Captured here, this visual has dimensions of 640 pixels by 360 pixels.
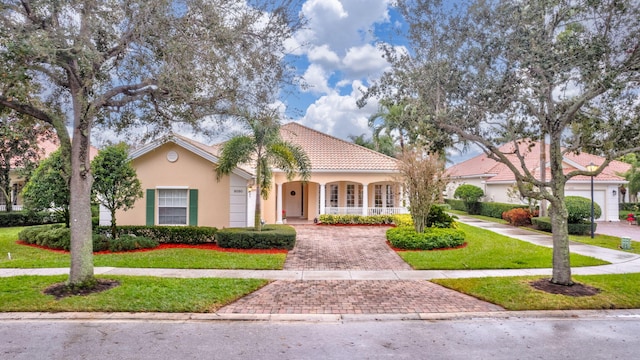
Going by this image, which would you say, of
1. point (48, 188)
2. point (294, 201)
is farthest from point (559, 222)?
point (294, 201)

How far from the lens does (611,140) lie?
8.71 metres

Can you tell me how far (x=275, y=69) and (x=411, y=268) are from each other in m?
6.79

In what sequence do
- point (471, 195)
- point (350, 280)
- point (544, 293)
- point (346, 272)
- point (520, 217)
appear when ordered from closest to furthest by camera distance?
point (544, 293) → point (350, 280) → point (346, 272) → point (520, 217) → point (471, 195)

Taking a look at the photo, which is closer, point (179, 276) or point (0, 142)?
point (179, 276)

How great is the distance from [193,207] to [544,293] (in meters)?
12.8

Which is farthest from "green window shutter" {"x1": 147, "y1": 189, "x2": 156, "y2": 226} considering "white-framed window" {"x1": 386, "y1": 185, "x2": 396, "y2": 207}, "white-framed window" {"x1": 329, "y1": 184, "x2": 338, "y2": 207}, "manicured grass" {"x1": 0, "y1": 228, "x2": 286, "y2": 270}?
"white-framed window" {"x1": 386, "y1": 185, "x2": 396, "y2": 207}

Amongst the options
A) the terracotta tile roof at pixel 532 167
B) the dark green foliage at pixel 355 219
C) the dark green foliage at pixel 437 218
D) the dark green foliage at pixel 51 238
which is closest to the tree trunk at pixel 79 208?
the dark green foliage at pixel 51 238

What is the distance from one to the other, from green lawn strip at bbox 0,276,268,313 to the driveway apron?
483mm

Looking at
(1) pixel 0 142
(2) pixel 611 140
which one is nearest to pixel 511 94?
(2) pixel 611 140

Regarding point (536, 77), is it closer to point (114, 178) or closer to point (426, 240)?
point (426, 240)

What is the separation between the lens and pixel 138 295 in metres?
7.98

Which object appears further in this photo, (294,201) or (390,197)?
(294,201)

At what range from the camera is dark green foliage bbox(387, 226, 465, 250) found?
13898 mm

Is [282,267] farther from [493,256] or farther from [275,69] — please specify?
[493,256]
